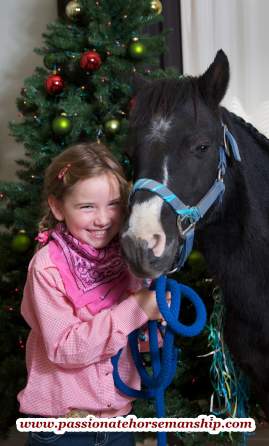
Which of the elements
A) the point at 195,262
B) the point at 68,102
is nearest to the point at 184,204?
the point at 195,262

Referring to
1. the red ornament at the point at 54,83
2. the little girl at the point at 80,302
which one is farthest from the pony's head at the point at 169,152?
the red ornament at the point at 54,83

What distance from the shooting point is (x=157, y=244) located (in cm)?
91

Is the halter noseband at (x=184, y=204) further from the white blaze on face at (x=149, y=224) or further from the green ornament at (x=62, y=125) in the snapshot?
the green ornament at (x=62, y=125)

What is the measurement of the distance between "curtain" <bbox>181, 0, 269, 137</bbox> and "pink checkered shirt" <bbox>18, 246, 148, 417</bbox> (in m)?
1.64

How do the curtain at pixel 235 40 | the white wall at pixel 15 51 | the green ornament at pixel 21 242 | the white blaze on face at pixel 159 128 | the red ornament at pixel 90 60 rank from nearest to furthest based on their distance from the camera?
1. the white blaze on face at pixel 159 128
2. the red ornament at pixel 90 60
3. the green ornament at pixel 21 242
4. the curtain at pixel 235 40
5. the white wall at pixel 15 51

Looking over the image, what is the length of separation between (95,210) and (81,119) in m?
0.74

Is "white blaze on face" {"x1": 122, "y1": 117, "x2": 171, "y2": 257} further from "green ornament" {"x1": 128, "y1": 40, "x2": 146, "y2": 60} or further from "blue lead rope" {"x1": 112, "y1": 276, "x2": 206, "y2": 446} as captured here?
"green ornament" {"x1": 128, "y1": 40, "x2": 146, "y2": 60}

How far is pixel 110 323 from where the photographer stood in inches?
37.9

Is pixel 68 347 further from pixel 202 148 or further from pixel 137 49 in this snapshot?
pixel 137 49

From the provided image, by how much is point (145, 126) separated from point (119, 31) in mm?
875

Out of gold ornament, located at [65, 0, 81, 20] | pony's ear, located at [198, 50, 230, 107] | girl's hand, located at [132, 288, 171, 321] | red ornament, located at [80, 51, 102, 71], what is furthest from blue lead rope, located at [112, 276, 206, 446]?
gold ornament, located at [65, 0, 81, 20]

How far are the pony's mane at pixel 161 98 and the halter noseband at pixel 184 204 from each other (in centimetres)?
13

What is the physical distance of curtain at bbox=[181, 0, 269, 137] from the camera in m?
2.34

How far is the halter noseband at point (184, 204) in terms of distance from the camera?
0.95m
